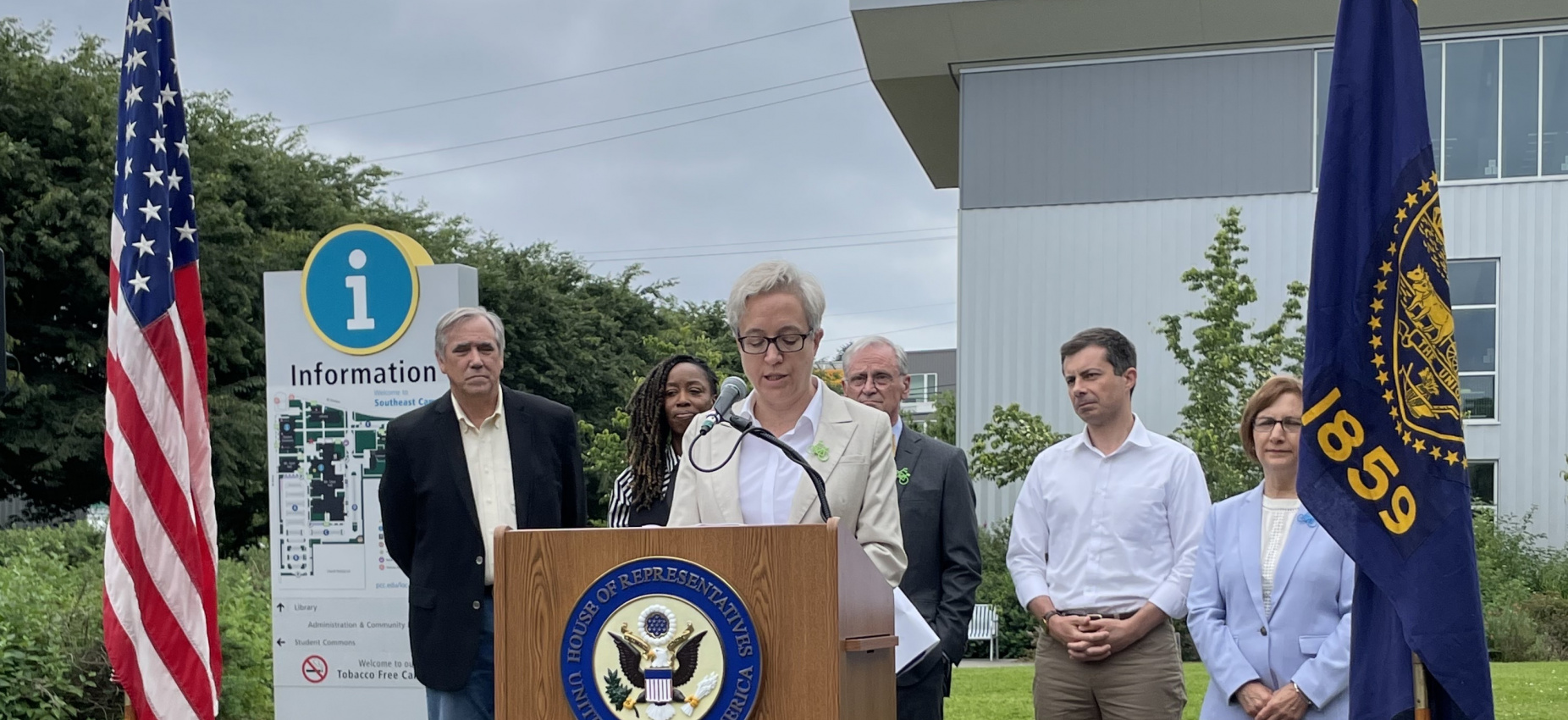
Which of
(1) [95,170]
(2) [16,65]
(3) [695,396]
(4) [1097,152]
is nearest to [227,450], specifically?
(1) [95,170]

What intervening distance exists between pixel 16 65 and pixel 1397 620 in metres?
30.0

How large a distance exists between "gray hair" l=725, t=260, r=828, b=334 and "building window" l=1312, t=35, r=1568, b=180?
76.8 ft

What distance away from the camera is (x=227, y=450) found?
94.7 ft

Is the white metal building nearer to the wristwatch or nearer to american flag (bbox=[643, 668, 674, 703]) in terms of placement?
the wristwatch

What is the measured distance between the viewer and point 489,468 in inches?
228

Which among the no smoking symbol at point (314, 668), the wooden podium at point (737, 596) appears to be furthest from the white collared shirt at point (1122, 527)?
the no smoking symbol at point (314, 668)

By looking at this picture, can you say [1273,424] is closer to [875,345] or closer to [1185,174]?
[875,345]

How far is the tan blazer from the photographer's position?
3.75 m

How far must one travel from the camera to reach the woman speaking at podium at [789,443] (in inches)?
143

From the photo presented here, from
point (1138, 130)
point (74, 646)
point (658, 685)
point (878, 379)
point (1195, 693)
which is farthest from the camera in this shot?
point (1138, 130)

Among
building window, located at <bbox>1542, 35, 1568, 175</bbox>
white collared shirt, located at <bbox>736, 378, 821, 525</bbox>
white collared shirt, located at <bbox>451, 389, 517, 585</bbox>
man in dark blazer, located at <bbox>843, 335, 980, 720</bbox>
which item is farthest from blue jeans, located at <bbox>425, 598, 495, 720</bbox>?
building window, located at <bbox>1542, 35, 1568, 175</bbox>

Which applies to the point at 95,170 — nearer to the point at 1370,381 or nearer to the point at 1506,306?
the point at 1506,306

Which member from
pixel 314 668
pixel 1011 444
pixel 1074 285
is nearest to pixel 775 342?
pixel 314 668

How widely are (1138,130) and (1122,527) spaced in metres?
22.5
